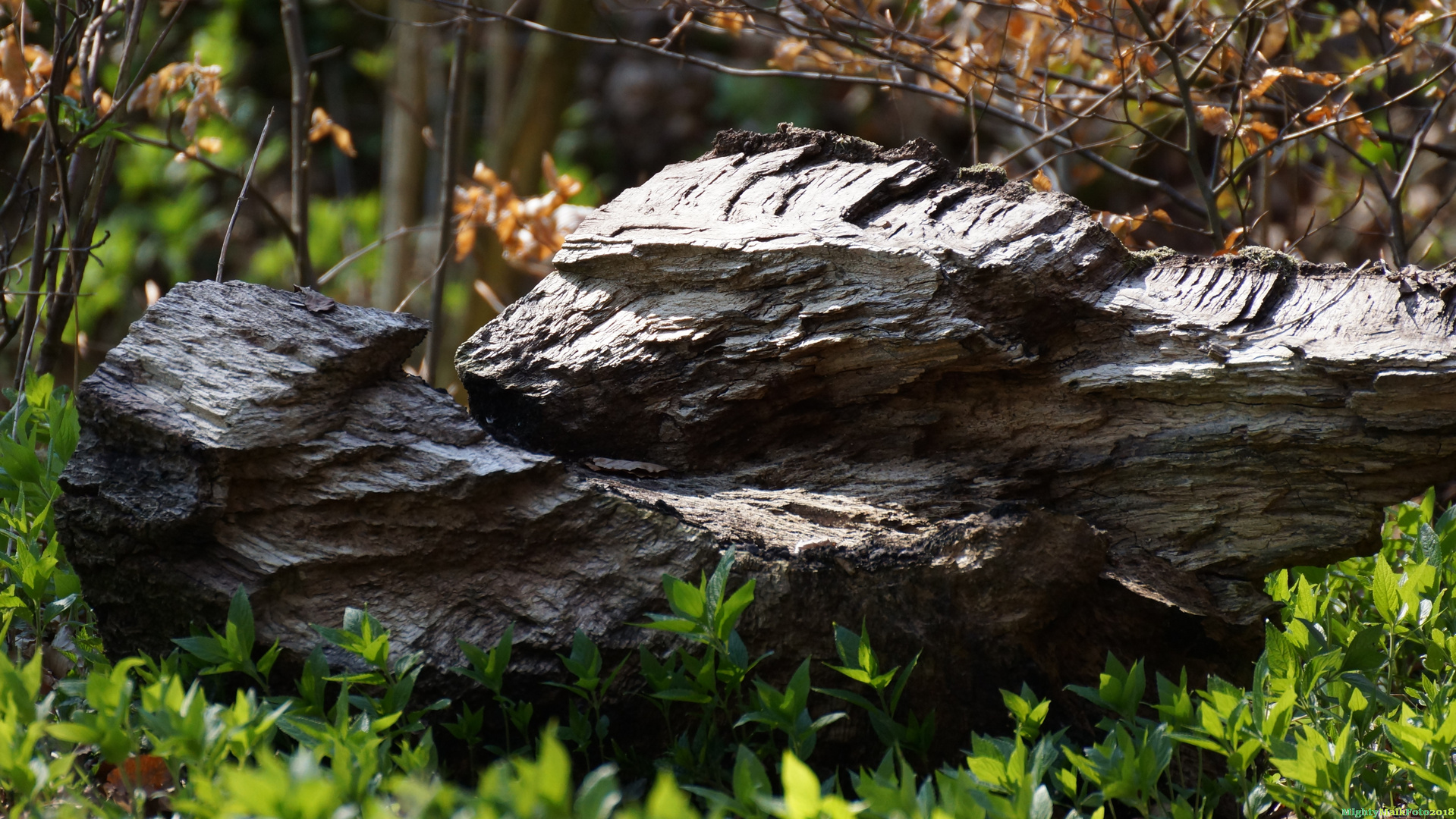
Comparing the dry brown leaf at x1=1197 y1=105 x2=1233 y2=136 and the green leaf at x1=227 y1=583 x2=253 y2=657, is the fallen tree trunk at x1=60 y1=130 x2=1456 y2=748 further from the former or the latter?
the dry brown leaf at x1=1197 y1=105 x2=1233 y2=136

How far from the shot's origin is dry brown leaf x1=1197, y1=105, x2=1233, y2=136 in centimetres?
317

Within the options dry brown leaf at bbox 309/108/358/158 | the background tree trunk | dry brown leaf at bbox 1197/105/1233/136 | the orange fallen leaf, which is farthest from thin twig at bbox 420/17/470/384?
dry brown leaf at bbox 1197/105/1233/136

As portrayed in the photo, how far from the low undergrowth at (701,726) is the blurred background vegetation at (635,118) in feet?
4.16

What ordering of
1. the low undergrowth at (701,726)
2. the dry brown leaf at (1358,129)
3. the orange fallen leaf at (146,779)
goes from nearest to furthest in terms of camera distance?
the low undergrowth at (701,726) < the orange fallen leaf at (146,779) < the dry brown leaf at (1358,129)

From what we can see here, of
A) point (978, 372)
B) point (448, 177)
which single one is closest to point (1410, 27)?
point (978, 372)

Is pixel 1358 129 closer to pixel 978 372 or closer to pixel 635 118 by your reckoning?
pixel 978 372

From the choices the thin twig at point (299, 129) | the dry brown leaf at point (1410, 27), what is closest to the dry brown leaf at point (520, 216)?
the thin twig at point (299, 129)

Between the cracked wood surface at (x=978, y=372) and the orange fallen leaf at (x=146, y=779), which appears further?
the cracked wood surface at (x=978, y=372)

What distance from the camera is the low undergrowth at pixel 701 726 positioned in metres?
1.54

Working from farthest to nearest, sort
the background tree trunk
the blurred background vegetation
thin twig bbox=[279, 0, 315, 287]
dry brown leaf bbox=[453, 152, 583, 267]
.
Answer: the background tree trunk → dry brown leaf bbox=[453, 152, 583, 267] → thin twig bbox=[279, 0, 315, 287] → the blurred background vegetation

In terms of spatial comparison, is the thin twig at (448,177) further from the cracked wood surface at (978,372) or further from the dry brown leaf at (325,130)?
the cracked wood surface at (978,372)

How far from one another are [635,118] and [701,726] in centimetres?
956

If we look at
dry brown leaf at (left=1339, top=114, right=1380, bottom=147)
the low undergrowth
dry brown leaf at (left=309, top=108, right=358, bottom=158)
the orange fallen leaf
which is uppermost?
dry brown leaf at (left=1339, top=114, right=1380, bottom=147)

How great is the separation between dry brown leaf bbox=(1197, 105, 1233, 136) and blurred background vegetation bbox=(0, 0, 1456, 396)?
16 millimetres
